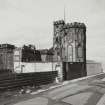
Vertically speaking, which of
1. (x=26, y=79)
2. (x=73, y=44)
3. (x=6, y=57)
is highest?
(x=73, y=44)

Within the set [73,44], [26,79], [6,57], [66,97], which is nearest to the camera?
[66,97]

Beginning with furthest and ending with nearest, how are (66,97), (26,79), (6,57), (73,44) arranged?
1. (73,44)
2. (6,57)
3. (26,79)
4. (66,97)

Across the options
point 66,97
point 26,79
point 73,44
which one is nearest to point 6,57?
point 73,44

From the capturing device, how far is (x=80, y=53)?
1949 inches

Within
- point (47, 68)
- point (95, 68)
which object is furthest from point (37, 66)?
point (95, 68)

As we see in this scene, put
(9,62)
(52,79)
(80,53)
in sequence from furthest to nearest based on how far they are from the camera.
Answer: (80,53) < (9,62) < (52,79)

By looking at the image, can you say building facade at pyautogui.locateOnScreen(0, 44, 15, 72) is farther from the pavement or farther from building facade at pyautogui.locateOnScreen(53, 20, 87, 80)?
the pavement

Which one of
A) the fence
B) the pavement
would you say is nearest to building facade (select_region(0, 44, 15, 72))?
the fence

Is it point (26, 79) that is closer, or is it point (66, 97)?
point (66, 97)

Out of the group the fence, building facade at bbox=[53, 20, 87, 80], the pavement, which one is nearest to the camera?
the pavement

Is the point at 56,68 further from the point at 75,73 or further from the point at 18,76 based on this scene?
the point at 18,76

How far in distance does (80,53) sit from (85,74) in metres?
12.6

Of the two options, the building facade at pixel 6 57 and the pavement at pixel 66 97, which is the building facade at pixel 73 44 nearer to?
the building facade at pixel 6 57

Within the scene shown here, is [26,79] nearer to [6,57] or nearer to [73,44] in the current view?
[6,57]
